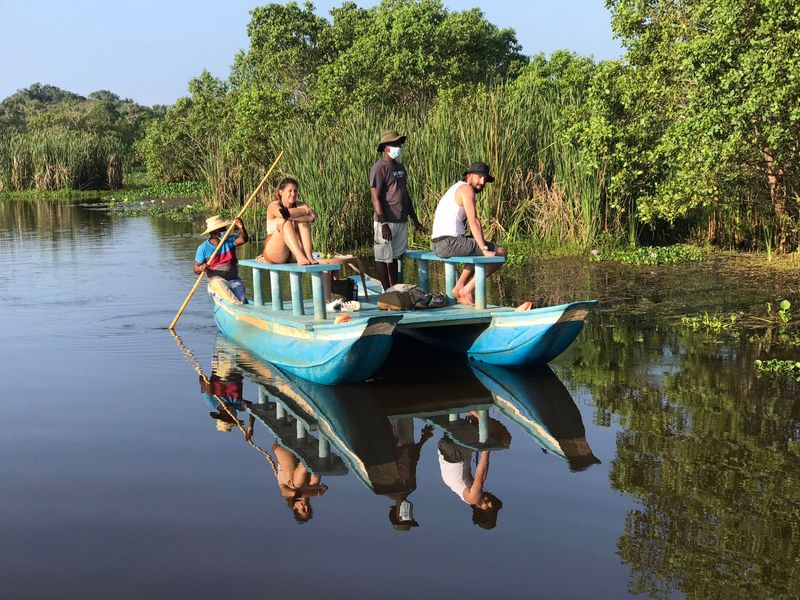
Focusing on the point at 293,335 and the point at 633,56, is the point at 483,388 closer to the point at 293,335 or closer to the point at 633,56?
the point at 293,335

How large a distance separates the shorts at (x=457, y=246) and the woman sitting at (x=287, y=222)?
3.93 feet

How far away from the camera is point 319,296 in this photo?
881 centimetres

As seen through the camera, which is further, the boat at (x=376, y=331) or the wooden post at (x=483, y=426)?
the boat at (x=376, y=331)

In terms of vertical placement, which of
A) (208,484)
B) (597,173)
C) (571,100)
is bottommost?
(208,484)

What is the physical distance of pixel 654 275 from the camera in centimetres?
1378

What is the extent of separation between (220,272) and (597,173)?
6671 millimetres

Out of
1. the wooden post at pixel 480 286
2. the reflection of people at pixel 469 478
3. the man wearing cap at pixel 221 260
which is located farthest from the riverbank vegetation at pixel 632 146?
the reflection of people at pixel 469 478

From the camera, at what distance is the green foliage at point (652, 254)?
14.9 meters

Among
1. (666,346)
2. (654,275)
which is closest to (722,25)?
(654,275)

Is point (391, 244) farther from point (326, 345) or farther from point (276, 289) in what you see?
point (326, 345)

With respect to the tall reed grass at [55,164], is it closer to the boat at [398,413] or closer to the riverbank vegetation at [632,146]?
the riverbank vegetation at [632,146]

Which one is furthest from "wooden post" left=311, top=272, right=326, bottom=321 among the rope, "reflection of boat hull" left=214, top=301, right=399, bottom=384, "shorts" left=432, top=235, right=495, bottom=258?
"shorts" left=432, top=235, right=495, bottom=258

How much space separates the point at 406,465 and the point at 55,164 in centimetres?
4171

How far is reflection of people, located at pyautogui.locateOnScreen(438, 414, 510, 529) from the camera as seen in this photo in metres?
5.52
